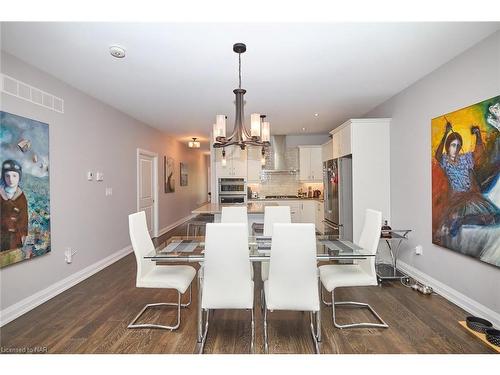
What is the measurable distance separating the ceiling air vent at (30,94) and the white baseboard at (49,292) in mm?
2006

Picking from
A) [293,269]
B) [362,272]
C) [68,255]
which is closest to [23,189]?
[68,255]

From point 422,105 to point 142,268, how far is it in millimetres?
3632

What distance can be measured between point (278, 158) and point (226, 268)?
A: 5300 millimetres

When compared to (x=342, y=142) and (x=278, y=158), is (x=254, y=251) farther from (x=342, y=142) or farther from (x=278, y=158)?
(x=278, y=158)

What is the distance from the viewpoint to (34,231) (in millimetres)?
2779

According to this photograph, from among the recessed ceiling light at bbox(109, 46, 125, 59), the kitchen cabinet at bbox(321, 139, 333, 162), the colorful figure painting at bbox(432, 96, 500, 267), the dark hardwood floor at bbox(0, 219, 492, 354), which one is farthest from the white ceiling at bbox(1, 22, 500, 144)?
the dark hardwood floor at bbox(0, 219, 492, 354)

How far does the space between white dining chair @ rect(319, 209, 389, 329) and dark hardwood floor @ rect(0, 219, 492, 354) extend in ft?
0.35

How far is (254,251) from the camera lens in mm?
2289

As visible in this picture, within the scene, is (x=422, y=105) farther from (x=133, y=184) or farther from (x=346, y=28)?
(x=133, y=184)

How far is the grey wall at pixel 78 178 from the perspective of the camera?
270 centimetres

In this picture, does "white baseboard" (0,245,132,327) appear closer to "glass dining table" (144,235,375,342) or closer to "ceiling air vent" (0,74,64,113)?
"glass dining table" (144,235,375,342)

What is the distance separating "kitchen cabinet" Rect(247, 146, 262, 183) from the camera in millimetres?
6781

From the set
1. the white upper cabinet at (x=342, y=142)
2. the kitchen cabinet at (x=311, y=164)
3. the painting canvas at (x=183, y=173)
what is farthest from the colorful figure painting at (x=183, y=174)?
the white upper cabinet at (x=342, y=142)

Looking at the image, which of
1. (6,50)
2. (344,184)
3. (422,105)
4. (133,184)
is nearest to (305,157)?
(344,184)
